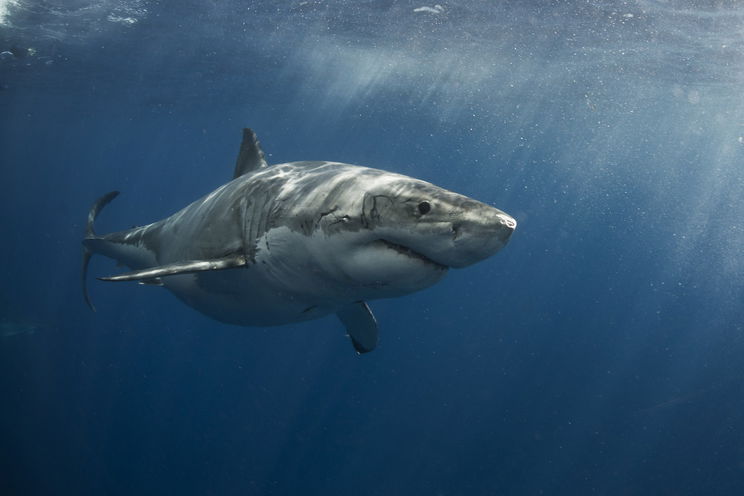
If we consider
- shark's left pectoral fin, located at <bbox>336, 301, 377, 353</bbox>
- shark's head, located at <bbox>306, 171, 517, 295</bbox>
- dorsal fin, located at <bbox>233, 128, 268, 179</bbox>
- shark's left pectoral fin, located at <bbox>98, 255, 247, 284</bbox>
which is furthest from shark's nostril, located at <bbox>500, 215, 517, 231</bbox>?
dorsal fin, located at <bbox>233, 128, 268, 179</bbox>

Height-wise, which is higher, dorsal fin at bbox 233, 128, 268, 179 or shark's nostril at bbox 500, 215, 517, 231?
shark's nostril at bbox 500, 215, 517, 231

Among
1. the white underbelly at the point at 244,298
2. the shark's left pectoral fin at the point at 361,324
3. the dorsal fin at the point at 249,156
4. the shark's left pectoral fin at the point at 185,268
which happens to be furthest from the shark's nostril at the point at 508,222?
the dorsal fin at the point at 249,156

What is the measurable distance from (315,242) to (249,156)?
3016 mm

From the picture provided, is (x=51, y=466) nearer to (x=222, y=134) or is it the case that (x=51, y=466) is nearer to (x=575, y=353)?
(x=575, y=353)

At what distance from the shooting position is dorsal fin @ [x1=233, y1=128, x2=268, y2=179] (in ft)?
18.9

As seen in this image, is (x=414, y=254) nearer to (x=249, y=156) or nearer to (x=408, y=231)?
(x=408, y=231)

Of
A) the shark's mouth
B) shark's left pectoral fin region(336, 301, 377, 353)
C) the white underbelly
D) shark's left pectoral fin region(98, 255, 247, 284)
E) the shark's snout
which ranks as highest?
the shark's snout

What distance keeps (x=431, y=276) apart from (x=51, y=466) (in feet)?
58.4

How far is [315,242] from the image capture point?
3211 millimetres

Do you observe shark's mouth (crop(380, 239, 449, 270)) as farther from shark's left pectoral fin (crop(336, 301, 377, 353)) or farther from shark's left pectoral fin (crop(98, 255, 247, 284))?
shark's left pectoral fin (crop(336, 301, 377, 353))

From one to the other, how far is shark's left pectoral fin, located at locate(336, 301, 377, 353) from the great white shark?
0.02 metres

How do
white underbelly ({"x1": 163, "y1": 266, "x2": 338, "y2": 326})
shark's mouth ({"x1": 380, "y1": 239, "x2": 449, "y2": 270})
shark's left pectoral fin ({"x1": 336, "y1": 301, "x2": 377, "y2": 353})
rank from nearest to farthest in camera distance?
1. shark's mouth ({"x1": 380, "y1": 239, "x2": 449, "y2": 270})
2. white underbelly ({"x1": 163, "y1": 266, "x2": 338, "y2": 326})
3. shark's left pectoral fin ({"x1": 336, "y1": 301, "x2": 377, "y2": 353})

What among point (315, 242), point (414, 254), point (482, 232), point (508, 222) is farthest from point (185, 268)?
point (508, 222)

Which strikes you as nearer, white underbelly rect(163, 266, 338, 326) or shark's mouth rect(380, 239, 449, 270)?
shark's mouth rect(380, 239, 449, 270)
